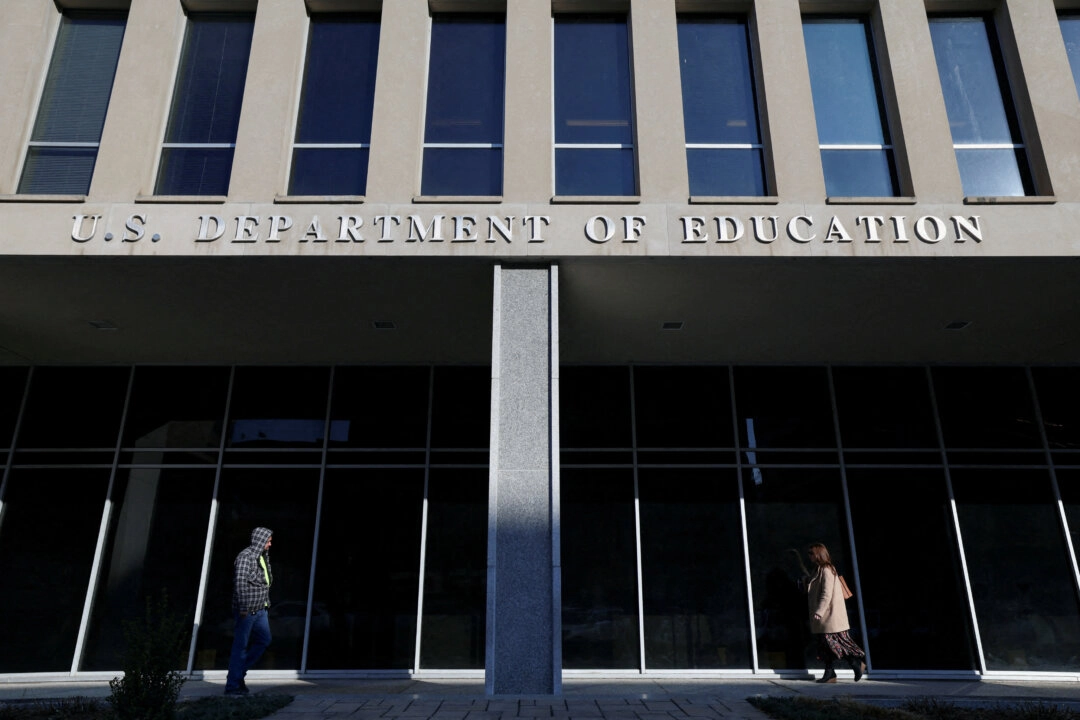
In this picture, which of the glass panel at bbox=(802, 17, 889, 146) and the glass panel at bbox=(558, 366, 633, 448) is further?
the glass panel at bbox=(558, 366, 633, 448)

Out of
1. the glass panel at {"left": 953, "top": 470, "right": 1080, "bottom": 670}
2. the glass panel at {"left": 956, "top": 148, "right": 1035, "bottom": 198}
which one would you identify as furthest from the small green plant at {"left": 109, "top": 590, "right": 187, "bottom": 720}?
the glass panel at {"left": 953, "top": 470, "right": 1080, "bottom": 670}

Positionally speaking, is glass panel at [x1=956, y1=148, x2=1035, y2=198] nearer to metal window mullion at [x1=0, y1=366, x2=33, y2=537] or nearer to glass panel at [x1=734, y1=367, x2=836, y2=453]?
glass panel at [x1=734, y1=367, x2=836, y2=453]

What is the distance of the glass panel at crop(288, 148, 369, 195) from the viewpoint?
31.2ft

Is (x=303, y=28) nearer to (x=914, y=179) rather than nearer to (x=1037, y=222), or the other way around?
(x=914, y=179)

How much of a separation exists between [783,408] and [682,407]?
1.56 m

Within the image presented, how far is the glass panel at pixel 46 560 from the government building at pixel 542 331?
56 mm

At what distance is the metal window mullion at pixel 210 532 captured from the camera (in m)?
10.7

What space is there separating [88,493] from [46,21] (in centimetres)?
662

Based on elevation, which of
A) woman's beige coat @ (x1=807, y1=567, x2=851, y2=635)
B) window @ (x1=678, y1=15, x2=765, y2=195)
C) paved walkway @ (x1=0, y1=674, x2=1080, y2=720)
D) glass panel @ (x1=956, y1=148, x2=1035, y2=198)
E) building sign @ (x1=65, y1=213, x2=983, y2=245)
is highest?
Result: window @ (x1=678, y1=15, x2=765, y2=195)

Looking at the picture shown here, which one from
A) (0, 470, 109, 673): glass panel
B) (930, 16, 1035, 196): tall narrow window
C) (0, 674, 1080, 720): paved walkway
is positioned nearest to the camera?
(0, 674, 1080, 720): paved walkway

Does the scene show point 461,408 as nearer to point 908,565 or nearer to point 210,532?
point 210,532

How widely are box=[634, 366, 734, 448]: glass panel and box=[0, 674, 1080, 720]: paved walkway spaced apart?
337 centimetres

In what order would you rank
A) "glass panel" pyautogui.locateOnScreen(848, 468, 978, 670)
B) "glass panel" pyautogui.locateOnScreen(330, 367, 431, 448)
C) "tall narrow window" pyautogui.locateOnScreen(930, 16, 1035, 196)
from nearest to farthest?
"tall narrow window" pyautogui.locateOnScreen(930, 16, 1035, 196) → "glass panel" pyautogui.locateOnScreen(848, 468, 978, 670) → "glass panel" pyautogui.locateOnScreen(330, 367, 431, 448)

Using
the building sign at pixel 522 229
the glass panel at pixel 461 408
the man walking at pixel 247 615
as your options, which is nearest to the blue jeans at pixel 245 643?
the man walking at pixel 247 615
